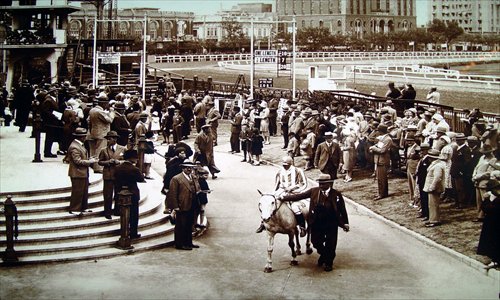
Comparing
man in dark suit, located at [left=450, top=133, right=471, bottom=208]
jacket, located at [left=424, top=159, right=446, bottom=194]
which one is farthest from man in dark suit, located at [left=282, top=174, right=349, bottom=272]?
man in dark suit, located at [left=450, top=133, right=471, bottom=208]

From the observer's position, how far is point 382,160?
18781 millimetres

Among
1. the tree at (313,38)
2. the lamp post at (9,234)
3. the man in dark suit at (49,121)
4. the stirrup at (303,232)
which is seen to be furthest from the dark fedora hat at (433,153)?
the tree at (313,38)

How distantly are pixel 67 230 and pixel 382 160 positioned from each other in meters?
8.20

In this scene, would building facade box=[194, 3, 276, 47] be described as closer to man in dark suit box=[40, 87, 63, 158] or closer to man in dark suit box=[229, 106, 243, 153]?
man in dark suit box=[229, 106, 243, 153]

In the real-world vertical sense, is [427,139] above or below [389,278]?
above

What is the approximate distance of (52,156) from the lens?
67.5 feet

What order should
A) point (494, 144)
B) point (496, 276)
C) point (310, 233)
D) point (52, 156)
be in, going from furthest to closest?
point (52, 156) → point (494, 144) → point (310, 233) → point (496, 276)

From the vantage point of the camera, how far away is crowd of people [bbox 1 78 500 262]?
15976 millimetres

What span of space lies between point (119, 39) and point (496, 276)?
36.5m

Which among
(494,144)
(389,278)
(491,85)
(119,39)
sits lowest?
(389,278)

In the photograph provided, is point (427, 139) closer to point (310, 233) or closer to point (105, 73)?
point (310, 233)

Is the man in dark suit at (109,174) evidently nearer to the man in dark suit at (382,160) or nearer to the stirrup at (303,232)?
the stirrup at (303,232)

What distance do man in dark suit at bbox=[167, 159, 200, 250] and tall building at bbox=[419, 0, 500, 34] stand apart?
16.9 metres

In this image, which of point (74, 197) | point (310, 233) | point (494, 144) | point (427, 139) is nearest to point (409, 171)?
point (427, 139)
